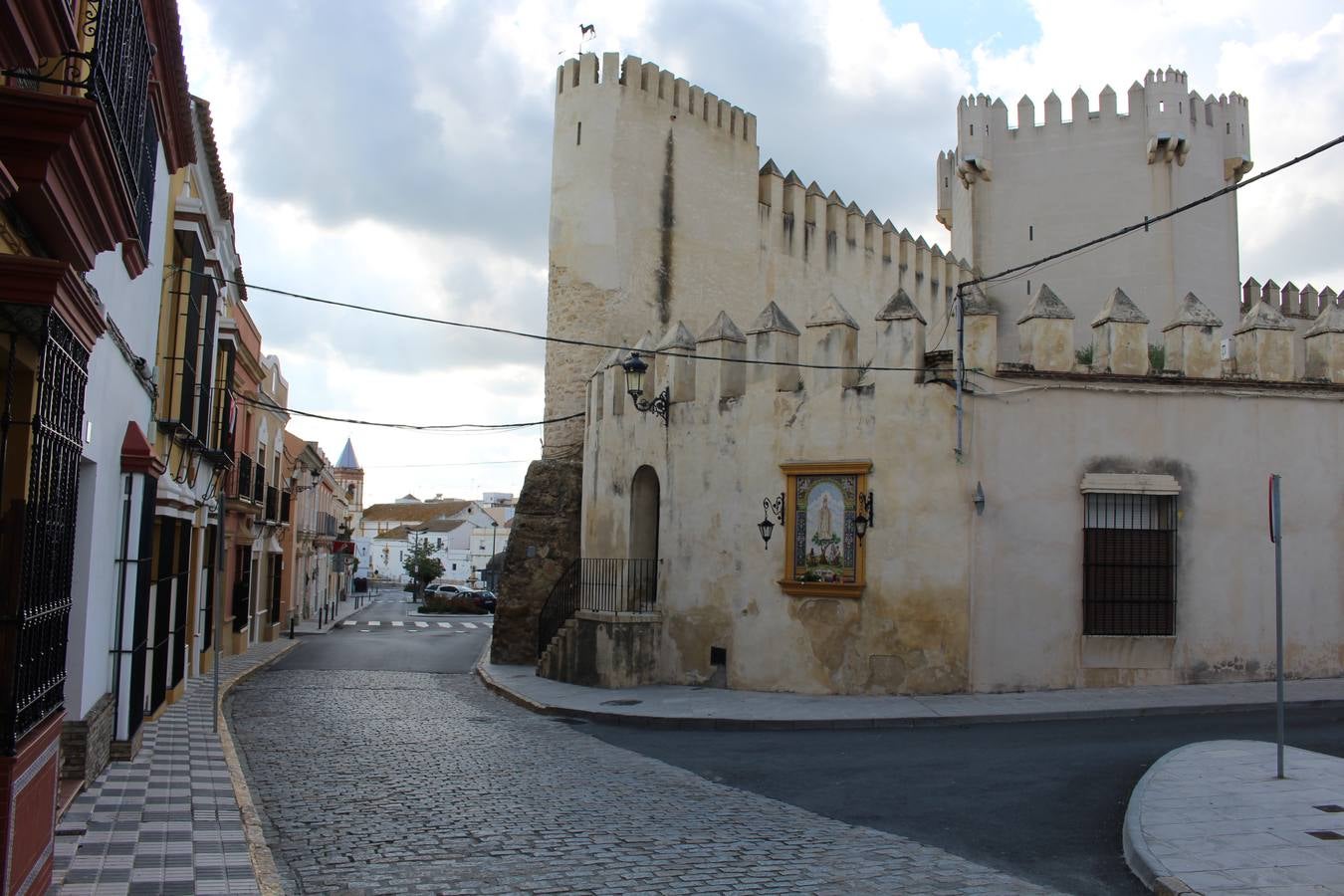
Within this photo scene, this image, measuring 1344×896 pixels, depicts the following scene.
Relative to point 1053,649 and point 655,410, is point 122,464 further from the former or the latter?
point 1053,649

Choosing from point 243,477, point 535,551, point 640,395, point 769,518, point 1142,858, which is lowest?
point 1142,858

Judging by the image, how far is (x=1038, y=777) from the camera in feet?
29.0

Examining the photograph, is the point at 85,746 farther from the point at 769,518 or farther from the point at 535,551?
the point at 535,551

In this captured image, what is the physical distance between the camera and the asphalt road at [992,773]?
22.3ft

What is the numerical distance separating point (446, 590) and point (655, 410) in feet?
117

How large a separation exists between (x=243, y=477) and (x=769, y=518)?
12049 mm

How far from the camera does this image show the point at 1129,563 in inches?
559

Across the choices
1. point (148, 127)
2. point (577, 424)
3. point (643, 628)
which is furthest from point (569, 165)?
point (148, 127)

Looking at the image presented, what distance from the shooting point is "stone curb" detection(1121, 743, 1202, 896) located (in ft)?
18.9

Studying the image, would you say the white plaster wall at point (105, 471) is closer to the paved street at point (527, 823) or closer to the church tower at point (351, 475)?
the paved street at point (527, 823)

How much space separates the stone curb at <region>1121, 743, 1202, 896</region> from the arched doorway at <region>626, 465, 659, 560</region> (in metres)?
10.5

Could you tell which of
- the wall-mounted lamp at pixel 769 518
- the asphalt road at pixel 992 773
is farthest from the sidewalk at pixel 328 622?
the asphalt road at pixel 992 773

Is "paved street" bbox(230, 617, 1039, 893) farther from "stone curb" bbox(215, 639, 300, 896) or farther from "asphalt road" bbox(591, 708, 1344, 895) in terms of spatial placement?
"asphalt road" bbox(591, 708, 1344, 895)

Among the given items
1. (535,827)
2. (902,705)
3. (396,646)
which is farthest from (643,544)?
(396,646)
